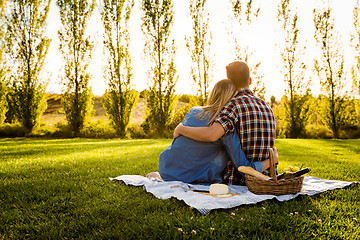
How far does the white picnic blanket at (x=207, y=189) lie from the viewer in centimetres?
291

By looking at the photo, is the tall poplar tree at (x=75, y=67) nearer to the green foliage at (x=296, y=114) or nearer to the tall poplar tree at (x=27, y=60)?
the tall poplar tree at (x=27, y=60)

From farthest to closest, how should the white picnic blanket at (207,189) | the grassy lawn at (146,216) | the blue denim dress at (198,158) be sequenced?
1. the blue denim dress at (198,158)
2. the white picnic blanket at (207,189)
3. the grassy lawn at (146,216)

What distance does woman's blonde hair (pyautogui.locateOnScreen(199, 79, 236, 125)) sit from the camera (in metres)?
3.84

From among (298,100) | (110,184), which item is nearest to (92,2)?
(298,100)

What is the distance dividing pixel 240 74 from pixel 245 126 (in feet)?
2.71

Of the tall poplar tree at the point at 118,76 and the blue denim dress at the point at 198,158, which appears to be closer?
the blue denim dress at the point at 198,158

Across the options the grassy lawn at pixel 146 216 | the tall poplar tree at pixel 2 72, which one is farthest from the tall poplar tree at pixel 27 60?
the grassy lawn at pixel 146 216

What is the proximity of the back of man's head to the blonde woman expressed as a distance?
0.45ft

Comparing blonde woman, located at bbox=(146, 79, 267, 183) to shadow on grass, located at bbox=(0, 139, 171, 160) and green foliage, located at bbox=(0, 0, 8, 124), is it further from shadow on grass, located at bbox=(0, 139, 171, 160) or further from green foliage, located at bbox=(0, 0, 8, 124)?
green foliage, located at bbox=(0, 0, 8, 124)

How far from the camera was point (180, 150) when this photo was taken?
3.98m

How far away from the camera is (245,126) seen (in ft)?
12.2

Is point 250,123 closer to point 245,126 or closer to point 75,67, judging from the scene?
point 245,126

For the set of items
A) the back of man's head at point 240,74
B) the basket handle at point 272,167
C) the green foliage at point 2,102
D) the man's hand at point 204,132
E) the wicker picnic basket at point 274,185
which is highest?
the green foliage at point 2,102

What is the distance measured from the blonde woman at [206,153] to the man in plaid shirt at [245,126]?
127mm
